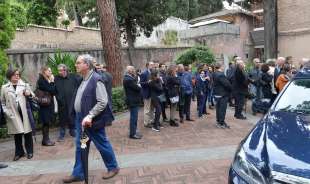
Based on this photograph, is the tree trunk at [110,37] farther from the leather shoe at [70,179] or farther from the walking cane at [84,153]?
the walking cane at [84,153]

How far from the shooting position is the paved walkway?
267 inches

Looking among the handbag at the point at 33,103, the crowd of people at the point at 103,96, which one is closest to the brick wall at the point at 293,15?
the crowd of people at the point at 103,96

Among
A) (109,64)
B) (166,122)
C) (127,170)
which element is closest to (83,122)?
(127,170)

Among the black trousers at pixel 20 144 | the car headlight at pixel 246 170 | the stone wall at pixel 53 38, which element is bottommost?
the black trousers at pixel 20 144

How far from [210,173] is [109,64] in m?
8.43

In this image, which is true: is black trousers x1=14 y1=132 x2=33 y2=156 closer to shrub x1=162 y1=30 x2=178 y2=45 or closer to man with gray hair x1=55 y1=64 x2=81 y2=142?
man with gray hair x1=55 y1=64 x2=81 y2=142

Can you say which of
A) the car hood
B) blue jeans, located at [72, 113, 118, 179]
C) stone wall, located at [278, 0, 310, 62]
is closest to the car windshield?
the car hood

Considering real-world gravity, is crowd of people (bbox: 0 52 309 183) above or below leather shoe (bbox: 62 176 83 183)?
above

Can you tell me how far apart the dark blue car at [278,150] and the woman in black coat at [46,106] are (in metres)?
5.42

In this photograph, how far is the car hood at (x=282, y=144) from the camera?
3.81m

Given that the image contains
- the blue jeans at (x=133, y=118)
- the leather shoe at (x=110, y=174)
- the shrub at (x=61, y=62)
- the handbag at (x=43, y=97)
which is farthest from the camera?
the shrub at (x=61, y=62)

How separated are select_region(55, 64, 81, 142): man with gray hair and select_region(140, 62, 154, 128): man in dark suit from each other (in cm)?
176

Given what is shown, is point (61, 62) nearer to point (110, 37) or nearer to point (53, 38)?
point (110, 37)

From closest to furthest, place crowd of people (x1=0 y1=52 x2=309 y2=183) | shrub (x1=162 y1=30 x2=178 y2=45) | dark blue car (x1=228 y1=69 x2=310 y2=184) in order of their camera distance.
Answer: dark blue car (x1=228 y1=69 x2=310 y2=184) < crowd of people (x1=0 y1=52 x2=309 y2=183) < shrub (x1=162 y1=30 x2=178 y2=45)
